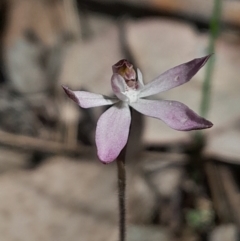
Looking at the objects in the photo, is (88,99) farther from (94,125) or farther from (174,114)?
(94,125)

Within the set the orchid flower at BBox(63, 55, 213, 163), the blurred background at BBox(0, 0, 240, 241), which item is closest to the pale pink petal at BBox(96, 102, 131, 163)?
the orchid flower at BBox(63, 55, 213, 163)

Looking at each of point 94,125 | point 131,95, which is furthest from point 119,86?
point 94,125

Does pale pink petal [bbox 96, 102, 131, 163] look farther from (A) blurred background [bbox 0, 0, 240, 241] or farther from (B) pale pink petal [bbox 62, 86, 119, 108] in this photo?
(A) blurred background [bbox 0, 0, 240, 241]

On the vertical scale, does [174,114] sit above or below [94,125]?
below

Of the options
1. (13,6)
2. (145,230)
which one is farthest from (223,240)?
(13,6)

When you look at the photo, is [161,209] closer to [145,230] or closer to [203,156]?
[145,230]

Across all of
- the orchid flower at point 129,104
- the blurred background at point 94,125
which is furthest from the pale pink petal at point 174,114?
the blurred background at point 94,125
